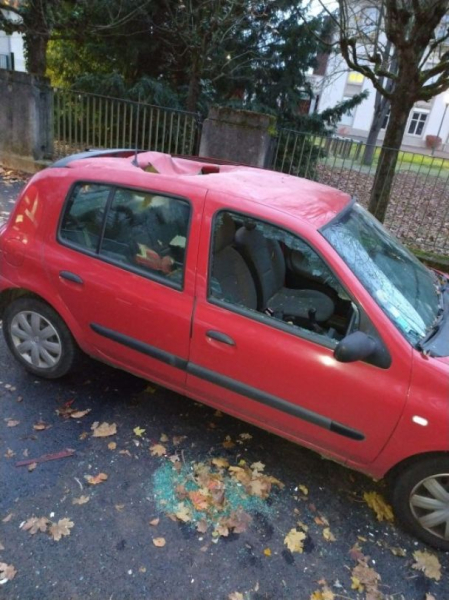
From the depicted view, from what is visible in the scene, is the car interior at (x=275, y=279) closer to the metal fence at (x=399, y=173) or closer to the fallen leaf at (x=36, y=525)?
the fallen leaf at (x=36, y=525)

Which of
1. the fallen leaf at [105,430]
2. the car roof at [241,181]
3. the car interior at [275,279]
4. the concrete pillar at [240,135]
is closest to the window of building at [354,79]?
the concrete pillar at [240,135]

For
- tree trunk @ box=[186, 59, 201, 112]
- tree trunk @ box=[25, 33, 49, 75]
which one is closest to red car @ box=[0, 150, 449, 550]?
tree trunk @ box=[186, 59, 201, 112]

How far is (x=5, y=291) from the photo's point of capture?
3.37 metres

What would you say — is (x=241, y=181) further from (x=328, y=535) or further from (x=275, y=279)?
(x=328, y=535)

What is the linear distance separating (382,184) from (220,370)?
513cm

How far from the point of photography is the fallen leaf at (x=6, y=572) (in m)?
2.13

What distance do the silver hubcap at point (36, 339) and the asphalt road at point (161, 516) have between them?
0.70ft

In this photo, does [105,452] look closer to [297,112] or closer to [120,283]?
[120,283]

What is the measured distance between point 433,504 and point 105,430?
2.07m

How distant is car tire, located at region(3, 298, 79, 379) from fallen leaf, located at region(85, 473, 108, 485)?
0.91 meters

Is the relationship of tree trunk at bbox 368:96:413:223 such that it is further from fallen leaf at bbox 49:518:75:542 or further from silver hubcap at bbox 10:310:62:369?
fallen leaf at bbox 49:518:75:542

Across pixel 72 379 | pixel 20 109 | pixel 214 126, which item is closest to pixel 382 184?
pixel 214 126

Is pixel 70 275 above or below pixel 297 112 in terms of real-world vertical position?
below

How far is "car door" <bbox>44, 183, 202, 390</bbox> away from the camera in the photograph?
107 inches
